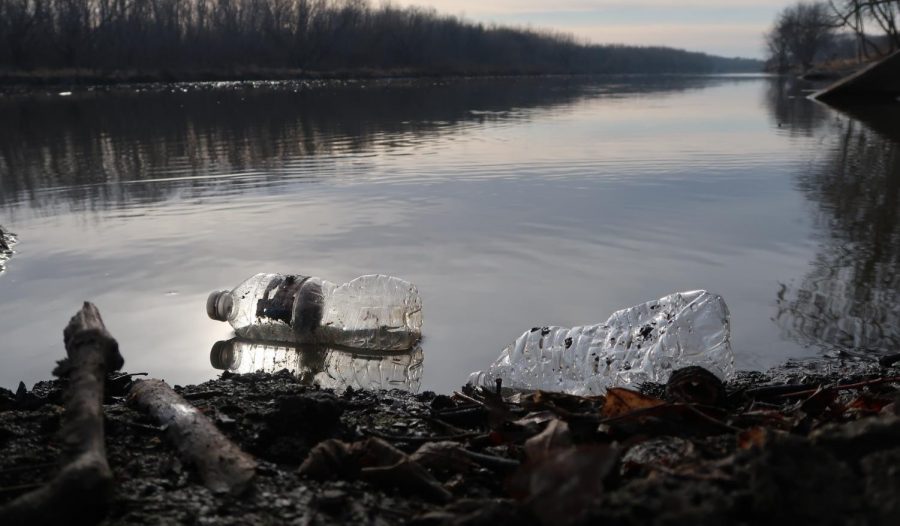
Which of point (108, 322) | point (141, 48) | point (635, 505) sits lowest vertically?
point (108, 322)

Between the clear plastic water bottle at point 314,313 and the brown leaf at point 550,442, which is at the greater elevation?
the brown leaf at point 550,442

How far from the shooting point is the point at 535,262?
5.15 m

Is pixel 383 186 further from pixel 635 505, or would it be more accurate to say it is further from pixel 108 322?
pixel 635 505

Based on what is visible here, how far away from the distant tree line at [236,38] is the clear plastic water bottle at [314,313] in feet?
186

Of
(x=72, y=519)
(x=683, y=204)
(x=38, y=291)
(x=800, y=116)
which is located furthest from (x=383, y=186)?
(x=800, y=116)

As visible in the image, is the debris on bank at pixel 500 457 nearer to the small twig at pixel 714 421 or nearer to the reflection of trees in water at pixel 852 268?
the small twig at pixel 714 421

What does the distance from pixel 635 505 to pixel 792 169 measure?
355 inches

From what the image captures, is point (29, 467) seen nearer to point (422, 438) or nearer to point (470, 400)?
point (422, 438)

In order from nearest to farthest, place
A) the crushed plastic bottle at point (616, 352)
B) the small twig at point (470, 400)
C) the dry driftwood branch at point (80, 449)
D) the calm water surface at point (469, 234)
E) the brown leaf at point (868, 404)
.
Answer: the dry driftwood branch at point (80, 449)
the brown leaf at point (868, 404)
the small twig at point (470, 400)
the crushed plastic bottle at point (616, 352)
the calm water surface at point (469, 234)

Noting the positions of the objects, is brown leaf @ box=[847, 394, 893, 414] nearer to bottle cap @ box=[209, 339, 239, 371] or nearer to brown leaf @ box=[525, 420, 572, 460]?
brown leaf @ box=[525, 420, 572, 460]

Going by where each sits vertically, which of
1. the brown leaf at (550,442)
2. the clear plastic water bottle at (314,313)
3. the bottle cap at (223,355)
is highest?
the brown leaf at (550,442)

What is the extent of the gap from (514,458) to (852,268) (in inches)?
145

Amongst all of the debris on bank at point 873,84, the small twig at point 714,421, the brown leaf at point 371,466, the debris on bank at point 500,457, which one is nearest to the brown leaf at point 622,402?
the debris on bank at point 500,457

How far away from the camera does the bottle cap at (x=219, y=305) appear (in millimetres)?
3943
